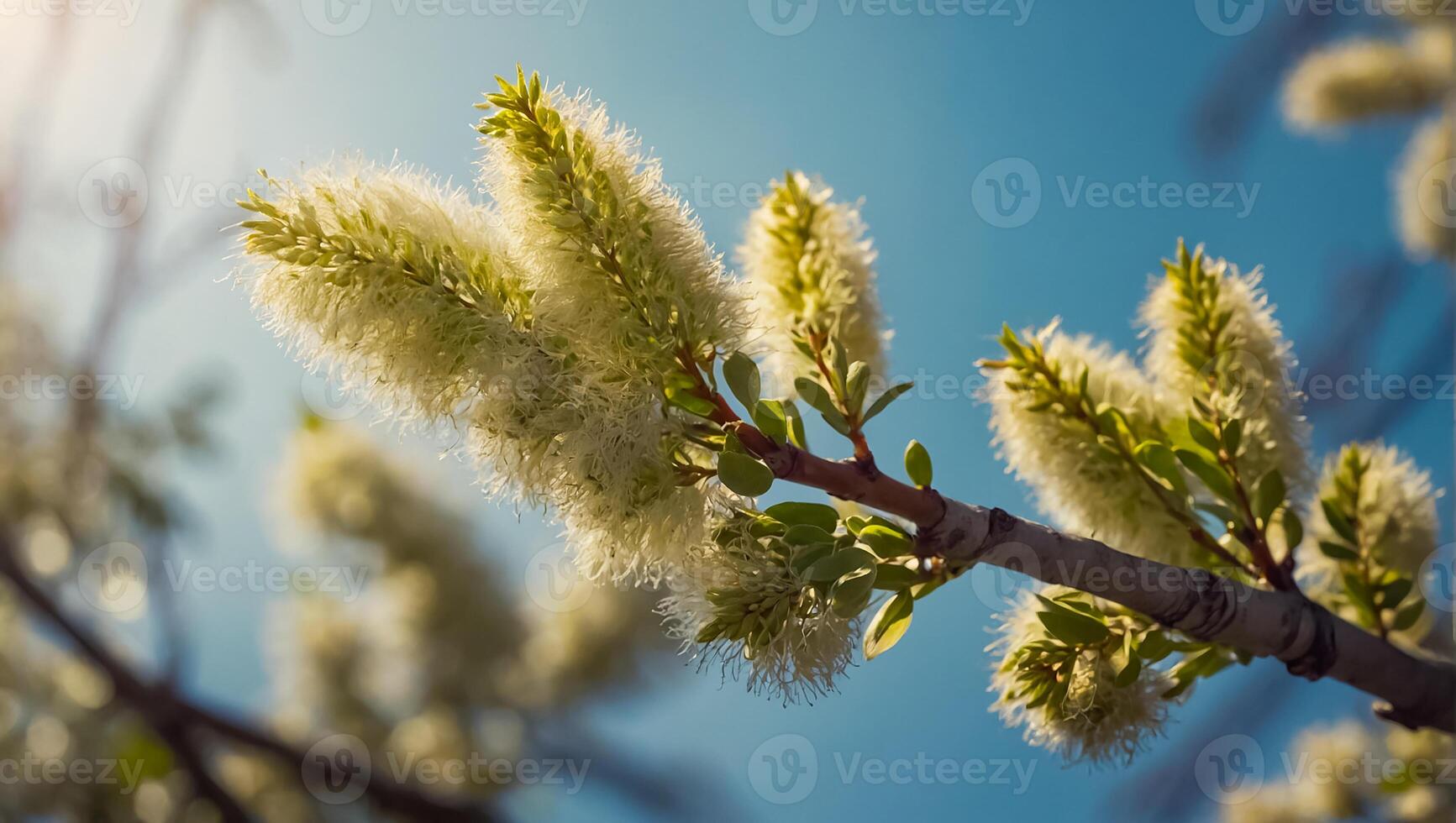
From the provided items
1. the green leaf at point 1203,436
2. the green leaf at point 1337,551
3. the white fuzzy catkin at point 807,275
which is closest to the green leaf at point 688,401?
the white fuzzy catkin at point 807,275

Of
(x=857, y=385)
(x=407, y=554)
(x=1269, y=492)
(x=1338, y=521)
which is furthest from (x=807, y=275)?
(x=407, y=554)

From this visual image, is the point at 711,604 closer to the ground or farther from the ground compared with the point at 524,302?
closer to the ground

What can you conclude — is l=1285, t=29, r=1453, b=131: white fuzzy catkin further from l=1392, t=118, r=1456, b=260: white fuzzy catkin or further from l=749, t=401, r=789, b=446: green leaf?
l=749, t=401, r=789, b=446: green leaf

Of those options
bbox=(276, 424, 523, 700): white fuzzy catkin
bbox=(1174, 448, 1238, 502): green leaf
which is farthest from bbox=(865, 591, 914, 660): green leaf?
bbox=(276, 424, 523, 700): white fuzzy catkin

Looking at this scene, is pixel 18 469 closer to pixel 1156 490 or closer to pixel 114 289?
pixel 114 289

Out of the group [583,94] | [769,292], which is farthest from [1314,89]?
[583,94]

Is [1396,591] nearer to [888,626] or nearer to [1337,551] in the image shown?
[1337,551]
